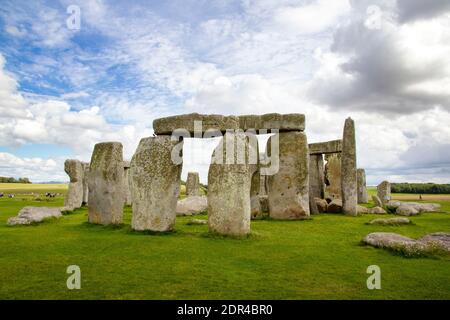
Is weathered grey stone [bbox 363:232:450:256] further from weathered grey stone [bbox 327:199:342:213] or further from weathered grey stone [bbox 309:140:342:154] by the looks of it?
weathered grey stone [bbox 309:140:342:154]

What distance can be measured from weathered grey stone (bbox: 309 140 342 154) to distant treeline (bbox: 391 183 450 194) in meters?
39.2

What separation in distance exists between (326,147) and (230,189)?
35.6ft

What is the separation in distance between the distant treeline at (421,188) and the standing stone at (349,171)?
40.9 meters

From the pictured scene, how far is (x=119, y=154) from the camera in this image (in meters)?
12.3

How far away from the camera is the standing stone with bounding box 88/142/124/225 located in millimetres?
11836

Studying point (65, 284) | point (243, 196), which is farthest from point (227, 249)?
point (65, 284)

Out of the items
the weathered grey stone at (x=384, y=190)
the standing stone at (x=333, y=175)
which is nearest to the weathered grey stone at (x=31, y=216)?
the standing stone at (x=333, y=175)

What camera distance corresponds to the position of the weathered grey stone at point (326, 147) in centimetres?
1847

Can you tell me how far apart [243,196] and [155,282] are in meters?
4.06

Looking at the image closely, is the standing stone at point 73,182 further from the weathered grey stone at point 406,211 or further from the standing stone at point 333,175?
the weathered grey stone at point 406,211

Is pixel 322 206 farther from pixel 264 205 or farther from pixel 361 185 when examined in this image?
pixel 361 185

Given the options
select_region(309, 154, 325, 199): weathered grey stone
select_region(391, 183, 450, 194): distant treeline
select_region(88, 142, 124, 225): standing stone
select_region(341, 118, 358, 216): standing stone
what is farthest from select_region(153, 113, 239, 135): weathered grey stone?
select_region(391, 183, 450, 194): distant treeline
